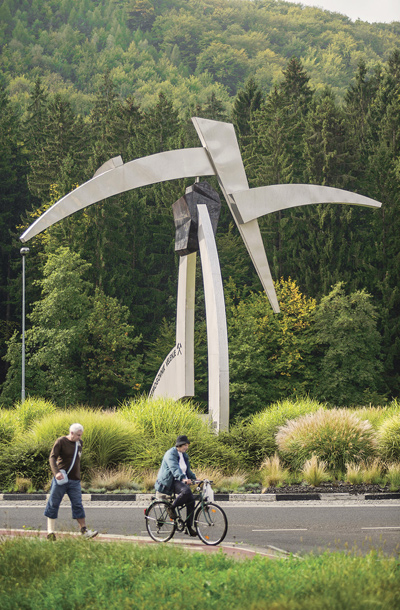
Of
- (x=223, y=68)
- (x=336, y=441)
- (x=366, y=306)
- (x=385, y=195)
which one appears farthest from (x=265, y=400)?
(x=223, y=68)

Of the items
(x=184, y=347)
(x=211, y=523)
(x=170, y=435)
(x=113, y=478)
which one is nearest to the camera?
(x=211, y=523)

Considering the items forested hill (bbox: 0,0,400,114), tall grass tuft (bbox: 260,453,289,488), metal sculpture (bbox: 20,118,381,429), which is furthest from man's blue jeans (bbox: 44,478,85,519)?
forested hill (bbox: 0,0,400,114)

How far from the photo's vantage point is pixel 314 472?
1577 centimetres

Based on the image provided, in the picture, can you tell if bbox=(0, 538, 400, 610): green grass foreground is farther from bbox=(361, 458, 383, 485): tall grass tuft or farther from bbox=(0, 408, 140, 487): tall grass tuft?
bbox=(361, 458, 383, 485): tall grass tuft

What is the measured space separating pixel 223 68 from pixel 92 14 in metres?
35.2

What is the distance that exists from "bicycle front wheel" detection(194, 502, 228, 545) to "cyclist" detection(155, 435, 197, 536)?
0.44 feet

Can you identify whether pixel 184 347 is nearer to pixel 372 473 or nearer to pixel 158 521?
pixel 372 473

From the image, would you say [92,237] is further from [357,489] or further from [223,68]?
[223,68]

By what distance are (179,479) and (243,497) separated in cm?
479

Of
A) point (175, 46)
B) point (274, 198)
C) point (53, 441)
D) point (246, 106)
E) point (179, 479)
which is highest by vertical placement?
point (175, 46)

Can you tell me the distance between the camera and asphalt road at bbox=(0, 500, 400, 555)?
1024cm

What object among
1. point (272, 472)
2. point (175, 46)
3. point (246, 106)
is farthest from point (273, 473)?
point (175, 46)

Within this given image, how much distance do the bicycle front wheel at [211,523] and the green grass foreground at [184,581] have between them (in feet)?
6.86

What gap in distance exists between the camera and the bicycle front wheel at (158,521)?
10344 mm
